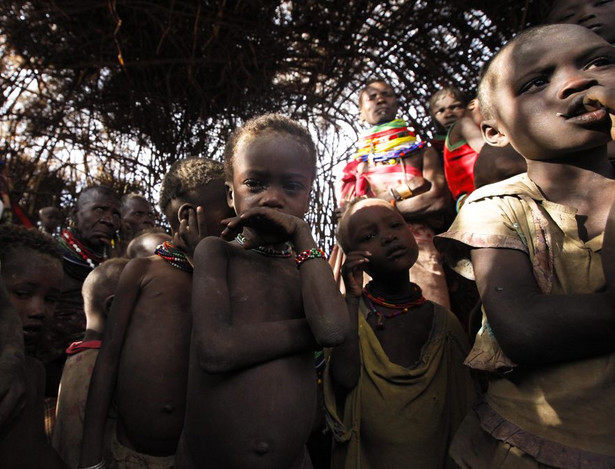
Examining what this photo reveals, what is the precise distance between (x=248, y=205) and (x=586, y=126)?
0.81 m

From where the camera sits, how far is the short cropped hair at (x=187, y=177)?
1.89 m

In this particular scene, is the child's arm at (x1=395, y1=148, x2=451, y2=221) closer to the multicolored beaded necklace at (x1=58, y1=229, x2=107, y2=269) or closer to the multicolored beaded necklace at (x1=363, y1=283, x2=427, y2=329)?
the multicolored beaded necklace at (x1=363, y1=283, x2=427, y2=329)

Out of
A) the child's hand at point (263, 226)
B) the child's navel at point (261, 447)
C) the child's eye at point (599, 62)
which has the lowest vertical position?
the child's navel at point (261, 447)

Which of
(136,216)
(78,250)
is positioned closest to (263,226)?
(78,250)

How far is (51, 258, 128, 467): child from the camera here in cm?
194

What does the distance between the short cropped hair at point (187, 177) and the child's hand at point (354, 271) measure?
1.92 ft

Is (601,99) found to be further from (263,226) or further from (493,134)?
(263,226)

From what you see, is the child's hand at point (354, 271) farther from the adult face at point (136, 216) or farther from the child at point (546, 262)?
the adult face at point (136, 216)

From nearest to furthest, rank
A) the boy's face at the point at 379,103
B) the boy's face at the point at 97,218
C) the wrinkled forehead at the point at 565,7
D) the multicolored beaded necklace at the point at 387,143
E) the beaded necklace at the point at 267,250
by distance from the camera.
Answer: the beaded necklace at the point at 267,250
the wrinkled forehead at the point at 565,7
the multicolored beaded necklace at the point at 387,143
the boy's face at the point at 379,103
the boy's face at the point at 97,218

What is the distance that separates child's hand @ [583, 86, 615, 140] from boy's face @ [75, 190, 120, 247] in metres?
3.17

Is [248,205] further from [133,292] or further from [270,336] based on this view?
[133,292]

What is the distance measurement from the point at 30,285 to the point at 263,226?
0.87m

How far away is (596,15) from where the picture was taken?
5.87ft

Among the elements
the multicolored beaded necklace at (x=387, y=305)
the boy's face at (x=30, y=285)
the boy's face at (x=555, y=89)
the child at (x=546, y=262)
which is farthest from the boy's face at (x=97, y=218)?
the boy's face at (x=555, y=89)
